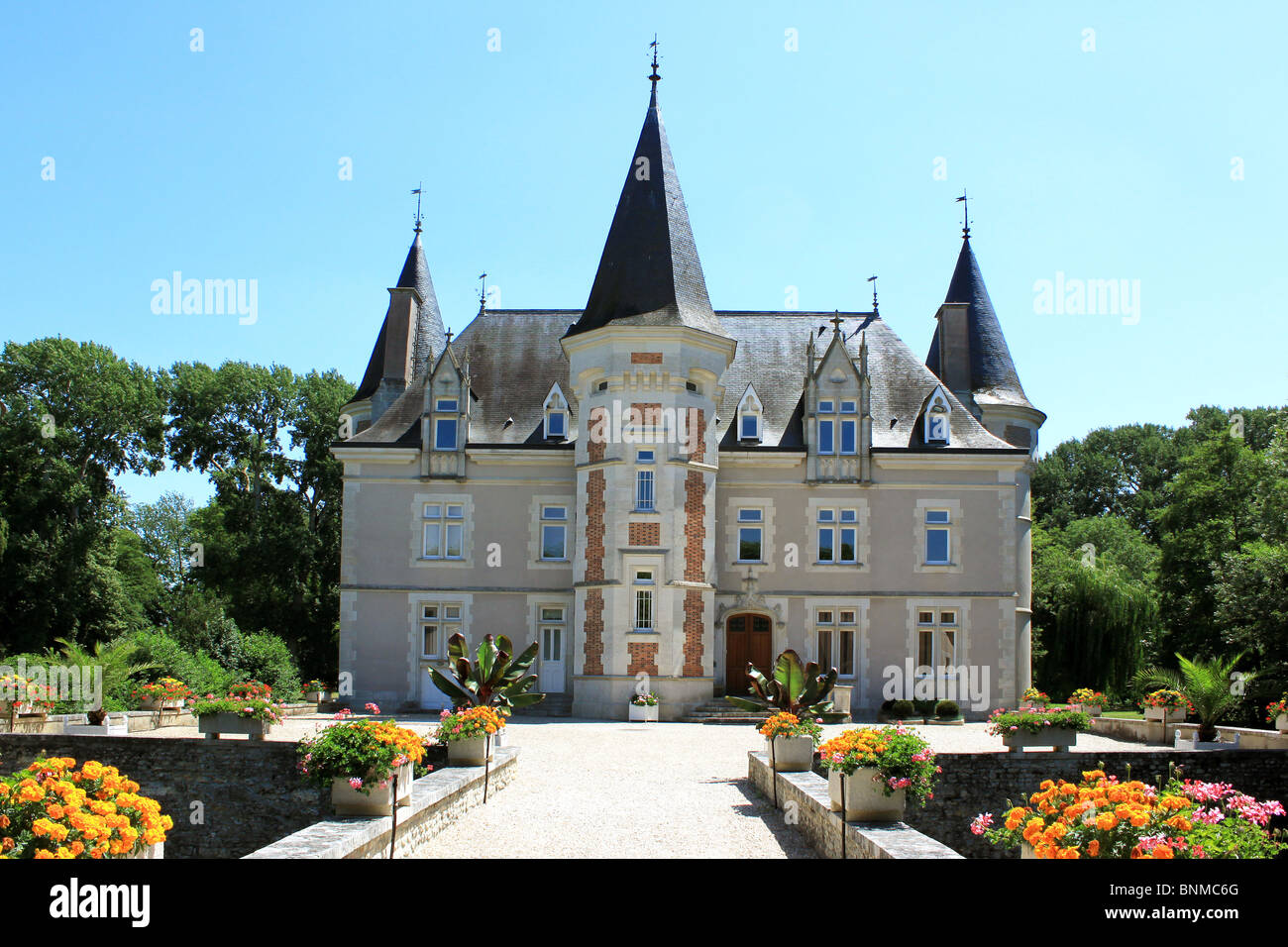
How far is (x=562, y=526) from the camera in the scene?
2880 centimetres

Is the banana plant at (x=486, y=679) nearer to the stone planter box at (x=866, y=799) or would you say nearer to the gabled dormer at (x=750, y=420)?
the stone planter box at (x=866, y=799)

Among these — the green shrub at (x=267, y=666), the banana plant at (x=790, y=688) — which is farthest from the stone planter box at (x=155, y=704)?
the banana plant at (x=790, y=688)

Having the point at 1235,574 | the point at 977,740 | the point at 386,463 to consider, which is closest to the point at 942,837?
the point at 977,740

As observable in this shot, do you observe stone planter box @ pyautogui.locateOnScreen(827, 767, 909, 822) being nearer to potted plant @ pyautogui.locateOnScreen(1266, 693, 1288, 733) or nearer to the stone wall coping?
the stone wall coping

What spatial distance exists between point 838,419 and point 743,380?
3339 millimetres

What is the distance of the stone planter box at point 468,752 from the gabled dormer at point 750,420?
16.1m

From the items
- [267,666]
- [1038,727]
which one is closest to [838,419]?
[1038,727]

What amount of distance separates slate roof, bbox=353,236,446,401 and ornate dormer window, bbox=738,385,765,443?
9244mm

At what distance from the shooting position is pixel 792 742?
13953 millimetres

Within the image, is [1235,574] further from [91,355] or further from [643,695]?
[91,355]

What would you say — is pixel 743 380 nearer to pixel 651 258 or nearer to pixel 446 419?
pixel 651 258

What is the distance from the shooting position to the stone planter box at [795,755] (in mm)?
13844
